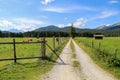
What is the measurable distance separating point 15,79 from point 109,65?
25.6 ft

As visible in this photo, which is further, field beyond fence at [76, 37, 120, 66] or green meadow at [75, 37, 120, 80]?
field beyond fence at [76, 37, 120, 66]

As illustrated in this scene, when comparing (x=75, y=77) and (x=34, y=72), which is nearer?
(x=75, y=77)

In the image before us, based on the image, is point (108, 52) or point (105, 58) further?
point (108, 52)

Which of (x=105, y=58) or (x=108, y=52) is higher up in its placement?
(x=105, y=58)

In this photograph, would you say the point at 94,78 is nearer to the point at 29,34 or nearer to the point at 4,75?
the point at 4,75

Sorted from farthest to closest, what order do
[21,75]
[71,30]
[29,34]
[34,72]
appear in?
[29,34] → [71,30] → [34,72] → [21,75]

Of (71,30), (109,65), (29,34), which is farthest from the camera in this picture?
(29,34)

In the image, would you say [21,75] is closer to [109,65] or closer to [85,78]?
[85,78]

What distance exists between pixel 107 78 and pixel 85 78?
122 cm

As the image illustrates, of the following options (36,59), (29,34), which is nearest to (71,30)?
(29,34)

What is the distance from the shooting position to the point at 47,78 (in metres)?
11.5

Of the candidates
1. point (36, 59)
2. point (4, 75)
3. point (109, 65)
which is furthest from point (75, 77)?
point (36, 59)

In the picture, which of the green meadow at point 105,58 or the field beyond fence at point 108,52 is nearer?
the green meadow at point 105,58

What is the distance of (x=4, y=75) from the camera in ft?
40.3
